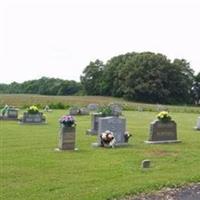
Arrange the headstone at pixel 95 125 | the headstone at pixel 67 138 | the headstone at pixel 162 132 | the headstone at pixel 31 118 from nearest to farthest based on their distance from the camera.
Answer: the headstone at pixel 67 138 < the headstone at pixel 162 132 < the headstone at pixel 95 125 < the headstone at pixel 31 118

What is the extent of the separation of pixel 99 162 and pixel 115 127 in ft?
16.7

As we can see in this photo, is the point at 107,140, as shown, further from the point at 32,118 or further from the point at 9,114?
the point at 9,114

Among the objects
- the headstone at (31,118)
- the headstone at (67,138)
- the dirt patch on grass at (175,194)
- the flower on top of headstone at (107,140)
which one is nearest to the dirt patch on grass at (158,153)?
the flower on top of headstone at (107,140)

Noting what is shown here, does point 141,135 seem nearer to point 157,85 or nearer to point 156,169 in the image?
point 156,169

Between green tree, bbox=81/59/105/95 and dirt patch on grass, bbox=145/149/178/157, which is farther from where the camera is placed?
green tree, bbox=81/59/105/95

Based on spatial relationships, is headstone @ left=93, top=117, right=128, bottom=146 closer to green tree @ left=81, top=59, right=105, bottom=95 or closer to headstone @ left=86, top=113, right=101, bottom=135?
headstone @ left=86, top=113, right=101, bottom=135

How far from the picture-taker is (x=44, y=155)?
53.6 ft

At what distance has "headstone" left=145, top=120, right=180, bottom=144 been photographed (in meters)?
21.1

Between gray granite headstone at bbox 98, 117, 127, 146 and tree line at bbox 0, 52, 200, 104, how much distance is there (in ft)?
223

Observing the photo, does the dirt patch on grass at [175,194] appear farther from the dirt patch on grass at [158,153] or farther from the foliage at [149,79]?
the foliage at [149,79]

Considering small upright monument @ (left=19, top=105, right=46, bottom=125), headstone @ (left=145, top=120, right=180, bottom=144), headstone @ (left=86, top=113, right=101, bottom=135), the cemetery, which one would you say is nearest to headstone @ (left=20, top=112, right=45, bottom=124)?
small upright monument @ (left=19, top=105, right=46, bottom=125)

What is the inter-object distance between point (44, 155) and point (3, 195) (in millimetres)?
6005

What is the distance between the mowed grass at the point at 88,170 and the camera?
35.4 feet

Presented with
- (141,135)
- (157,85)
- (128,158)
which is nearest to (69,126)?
(128,158)
